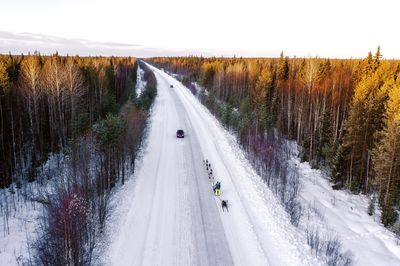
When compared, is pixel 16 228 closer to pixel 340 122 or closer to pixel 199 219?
pixel 199 219

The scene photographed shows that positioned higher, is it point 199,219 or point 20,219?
point 199,219

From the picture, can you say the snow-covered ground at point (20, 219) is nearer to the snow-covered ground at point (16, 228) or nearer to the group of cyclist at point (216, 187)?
the snow-covered ground at point (16, 228)

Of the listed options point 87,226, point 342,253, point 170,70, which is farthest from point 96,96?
point 170,70

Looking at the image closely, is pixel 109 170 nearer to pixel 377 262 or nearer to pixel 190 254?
pixel 190 254


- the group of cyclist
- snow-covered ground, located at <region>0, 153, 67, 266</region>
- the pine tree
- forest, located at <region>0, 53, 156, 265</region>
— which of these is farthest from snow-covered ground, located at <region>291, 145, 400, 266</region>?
snow-covered ground, located at <region>0, 153, 67, 266</region>

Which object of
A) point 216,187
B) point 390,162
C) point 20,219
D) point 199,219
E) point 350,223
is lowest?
point 350,223

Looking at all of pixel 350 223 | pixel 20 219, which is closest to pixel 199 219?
pixel 350 223

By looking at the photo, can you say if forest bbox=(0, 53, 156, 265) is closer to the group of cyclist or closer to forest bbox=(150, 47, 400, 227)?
the group of cyclist

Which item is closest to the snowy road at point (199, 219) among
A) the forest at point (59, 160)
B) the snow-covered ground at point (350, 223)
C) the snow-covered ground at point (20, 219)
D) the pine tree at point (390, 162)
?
the forest at point (59, 160)
